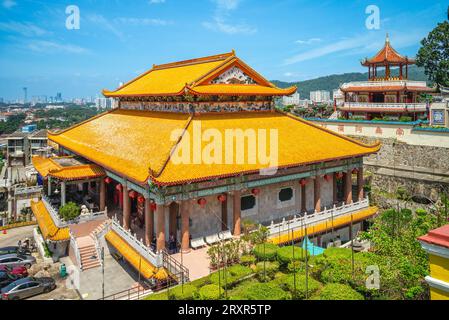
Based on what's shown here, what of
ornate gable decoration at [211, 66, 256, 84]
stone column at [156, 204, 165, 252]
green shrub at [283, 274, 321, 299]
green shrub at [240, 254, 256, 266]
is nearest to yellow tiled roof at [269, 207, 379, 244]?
green shrub at [240, 254, 256, 266]

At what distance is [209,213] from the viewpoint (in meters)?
19.1

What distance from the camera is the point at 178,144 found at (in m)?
17.6

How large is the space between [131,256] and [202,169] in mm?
5223

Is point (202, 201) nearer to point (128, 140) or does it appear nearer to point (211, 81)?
point (128, 140)

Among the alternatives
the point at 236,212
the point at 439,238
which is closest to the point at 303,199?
the point at 236,212

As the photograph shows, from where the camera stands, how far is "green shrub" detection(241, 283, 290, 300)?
12.0 m

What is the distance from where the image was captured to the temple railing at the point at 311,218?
19266 millimetres

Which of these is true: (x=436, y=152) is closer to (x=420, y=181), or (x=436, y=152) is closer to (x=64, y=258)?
(x=420, y=181)

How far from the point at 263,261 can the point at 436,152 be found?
2112cm

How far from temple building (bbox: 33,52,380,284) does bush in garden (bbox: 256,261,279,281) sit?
3368 millimetres

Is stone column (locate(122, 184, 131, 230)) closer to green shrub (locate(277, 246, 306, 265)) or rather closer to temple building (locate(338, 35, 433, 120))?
green shrub (locate(277, 246, 306, 265))

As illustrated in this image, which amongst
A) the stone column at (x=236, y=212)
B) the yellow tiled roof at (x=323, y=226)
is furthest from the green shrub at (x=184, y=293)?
the yellow tiled roof at (x=323, y=226)

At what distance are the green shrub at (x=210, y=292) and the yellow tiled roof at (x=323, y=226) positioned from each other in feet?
19.0

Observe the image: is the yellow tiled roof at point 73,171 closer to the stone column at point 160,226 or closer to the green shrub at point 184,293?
the stone column at point 160,226
